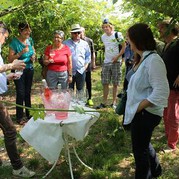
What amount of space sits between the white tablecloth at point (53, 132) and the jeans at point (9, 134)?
0.75 ft

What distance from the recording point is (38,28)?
695 centimetres

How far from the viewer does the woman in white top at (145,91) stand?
8.06 ft

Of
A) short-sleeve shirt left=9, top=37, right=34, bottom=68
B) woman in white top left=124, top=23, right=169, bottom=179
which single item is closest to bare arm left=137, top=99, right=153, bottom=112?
woman in white top left=124, top=23, right=169, bottom=179

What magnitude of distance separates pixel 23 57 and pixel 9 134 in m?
2.08

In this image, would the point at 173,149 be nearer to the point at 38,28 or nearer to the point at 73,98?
the point at 73,98

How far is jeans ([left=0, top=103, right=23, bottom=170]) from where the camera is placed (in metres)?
3.20

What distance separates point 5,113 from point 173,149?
2238 millimetres

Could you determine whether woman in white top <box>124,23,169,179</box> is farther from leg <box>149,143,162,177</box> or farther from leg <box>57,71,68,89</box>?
leg <box>57,71,68,89</box>

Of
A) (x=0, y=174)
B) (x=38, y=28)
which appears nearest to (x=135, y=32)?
(x=0, y=174)

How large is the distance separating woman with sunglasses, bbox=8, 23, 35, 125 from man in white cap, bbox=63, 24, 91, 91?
778 mm

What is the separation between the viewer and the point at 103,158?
12.7 ft

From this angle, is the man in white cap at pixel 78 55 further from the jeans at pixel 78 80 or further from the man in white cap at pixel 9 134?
the man in white cap at pixel 9 134

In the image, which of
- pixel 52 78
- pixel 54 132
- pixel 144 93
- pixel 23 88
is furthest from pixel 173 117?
pixel 23 88

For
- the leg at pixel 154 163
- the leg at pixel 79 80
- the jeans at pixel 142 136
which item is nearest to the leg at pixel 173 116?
the leg at pixel 154 163
